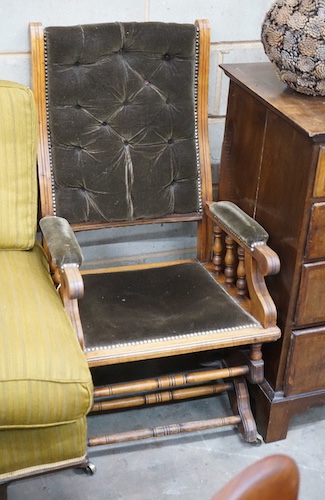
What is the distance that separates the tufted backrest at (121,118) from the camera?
6.75ft

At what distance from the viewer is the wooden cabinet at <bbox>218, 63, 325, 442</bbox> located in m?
1.85

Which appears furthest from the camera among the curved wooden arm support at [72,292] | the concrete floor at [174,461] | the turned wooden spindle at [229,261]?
the turned wooden spindle at [229,261]

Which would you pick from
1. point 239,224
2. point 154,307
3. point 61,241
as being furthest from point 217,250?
point 61,241

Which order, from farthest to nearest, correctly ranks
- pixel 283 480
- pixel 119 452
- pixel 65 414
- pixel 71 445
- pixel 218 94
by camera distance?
1. pixel 218 94
2. pixel 119 452
3. pixel 71 445
4. pixel 65 414
5. pixel 283 480

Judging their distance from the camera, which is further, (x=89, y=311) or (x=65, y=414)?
(x=89, y=311)

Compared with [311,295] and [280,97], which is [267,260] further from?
[280,97]

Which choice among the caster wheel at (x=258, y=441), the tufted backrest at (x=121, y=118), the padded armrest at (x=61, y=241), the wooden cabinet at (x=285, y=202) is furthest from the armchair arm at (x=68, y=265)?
the caster wheel at (x=258, y=441)

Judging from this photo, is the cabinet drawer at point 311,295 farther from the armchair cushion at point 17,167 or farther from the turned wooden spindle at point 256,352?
the armchair cushion at point 17,167

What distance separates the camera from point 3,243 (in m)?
2.03

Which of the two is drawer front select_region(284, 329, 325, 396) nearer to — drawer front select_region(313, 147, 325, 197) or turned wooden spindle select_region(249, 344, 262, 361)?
turned wooden spindle select_region(249, 344, 262, 361)

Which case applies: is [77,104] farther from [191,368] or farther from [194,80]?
[191,368]

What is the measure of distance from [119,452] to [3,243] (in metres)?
0.73

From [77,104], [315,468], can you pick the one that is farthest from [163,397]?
[77,104]

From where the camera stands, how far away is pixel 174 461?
2137 millimetres
